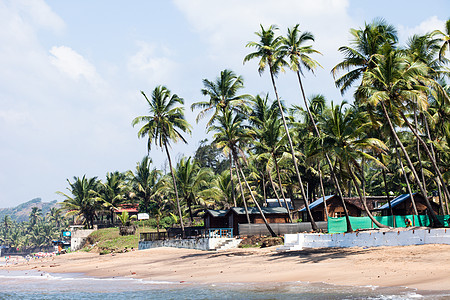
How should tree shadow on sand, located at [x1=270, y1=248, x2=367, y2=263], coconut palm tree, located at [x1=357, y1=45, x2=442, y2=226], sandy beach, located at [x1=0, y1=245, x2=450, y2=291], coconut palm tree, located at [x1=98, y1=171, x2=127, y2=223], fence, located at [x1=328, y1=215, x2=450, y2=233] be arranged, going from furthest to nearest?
coconut palm tree, located at [x1=98, y1=171, x2=127, y2=223]
fence, located at [x1=328, y1=215, x2=450, y2=233]
coconut palm tree, located at [x1=357, y1=45, x2=442, y2=226]
tree shadow on sand, located at [x1=270, y1=248, x2=367, y2=263]
sandy beach, located at [x1=0, y1=245, x2=450, y2=291]

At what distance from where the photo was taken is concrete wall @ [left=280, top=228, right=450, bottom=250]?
22.5 metres

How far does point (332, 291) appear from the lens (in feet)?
52.6

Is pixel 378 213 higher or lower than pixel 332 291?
higher

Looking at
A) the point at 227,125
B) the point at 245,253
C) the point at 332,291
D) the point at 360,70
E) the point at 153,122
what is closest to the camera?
the point at 332,291

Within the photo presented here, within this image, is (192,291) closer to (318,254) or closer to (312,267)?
(312,267)

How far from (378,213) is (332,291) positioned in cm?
3969

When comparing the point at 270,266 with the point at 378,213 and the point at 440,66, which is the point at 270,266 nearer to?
the point at 440,66

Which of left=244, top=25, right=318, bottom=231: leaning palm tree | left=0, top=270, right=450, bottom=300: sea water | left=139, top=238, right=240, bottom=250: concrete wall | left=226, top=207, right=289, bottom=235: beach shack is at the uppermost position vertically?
left=244, top=25, right=318, bottom=231: leaning palm tree

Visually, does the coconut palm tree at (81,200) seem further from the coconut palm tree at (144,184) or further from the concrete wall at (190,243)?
the concrete wall at (190,243)

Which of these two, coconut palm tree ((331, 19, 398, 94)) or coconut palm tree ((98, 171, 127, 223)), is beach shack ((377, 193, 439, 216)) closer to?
coconut palm tree ((331, 19, 398, 94))

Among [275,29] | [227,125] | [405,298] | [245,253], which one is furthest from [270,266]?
[275,29]

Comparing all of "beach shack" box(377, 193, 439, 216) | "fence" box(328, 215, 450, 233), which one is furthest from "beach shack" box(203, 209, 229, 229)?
"fence" box(328, 215, 450, 233)

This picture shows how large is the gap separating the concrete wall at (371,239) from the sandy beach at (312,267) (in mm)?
817

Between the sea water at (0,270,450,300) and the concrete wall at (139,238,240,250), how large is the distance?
40.0ft
